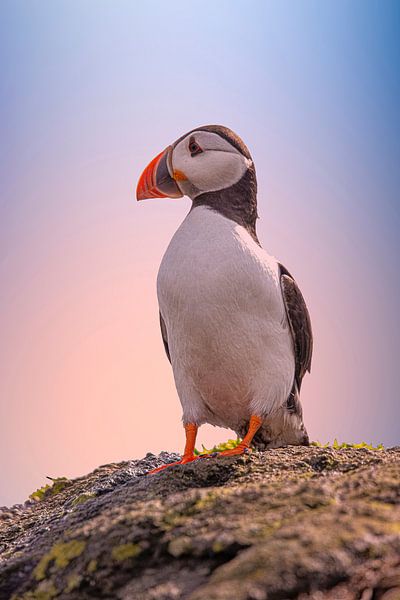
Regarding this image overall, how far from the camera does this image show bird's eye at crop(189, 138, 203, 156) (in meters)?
6.63

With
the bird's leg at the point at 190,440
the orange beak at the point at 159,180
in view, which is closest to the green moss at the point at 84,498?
the bird's leg at the point at 190,440

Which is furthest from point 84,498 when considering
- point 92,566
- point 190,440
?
point 92,566

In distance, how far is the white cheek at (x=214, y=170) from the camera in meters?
6.51

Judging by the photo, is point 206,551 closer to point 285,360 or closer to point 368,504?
point 368,504

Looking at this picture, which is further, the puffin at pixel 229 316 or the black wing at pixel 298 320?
the black wing at pixel 298 320

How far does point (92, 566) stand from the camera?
115 inches

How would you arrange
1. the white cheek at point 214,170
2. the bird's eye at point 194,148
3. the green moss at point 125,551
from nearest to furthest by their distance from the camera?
1. the green moss at point 125,551
2. the white cheek at point 214,170
3. the bird's eye at point 194,148

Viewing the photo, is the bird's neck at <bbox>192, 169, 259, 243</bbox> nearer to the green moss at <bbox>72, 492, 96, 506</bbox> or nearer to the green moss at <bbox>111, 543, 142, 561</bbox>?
the green moss at <bbox>72, 492, 96, 506</bbox>

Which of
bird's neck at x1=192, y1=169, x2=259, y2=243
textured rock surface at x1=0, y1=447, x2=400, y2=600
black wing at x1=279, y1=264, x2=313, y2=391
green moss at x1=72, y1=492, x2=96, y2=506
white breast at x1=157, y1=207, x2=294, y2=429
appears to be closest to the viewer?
textured rock surface at x1=0, y1=447, x2=400, y2=600

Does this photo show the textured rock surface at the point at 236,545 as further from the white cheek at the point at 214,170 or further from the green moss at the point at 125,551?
the white cheek at the point at 214,170

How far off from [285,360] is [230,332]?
0.71m

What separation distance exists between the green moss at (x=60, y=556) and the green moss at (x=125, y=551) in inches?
11.0

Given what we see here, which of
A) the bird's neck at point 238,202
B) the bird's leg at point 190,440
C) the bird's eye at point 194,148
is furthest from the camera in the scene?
the bird's eye at point 194,148

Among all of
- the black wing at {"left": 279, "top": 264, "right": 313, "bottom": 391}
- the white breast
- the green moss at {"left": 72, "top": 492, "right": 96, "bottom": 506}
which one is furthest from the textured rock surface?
the black wing at {"left": 279, "top": 264, "right": 313, "bottom": 391}
